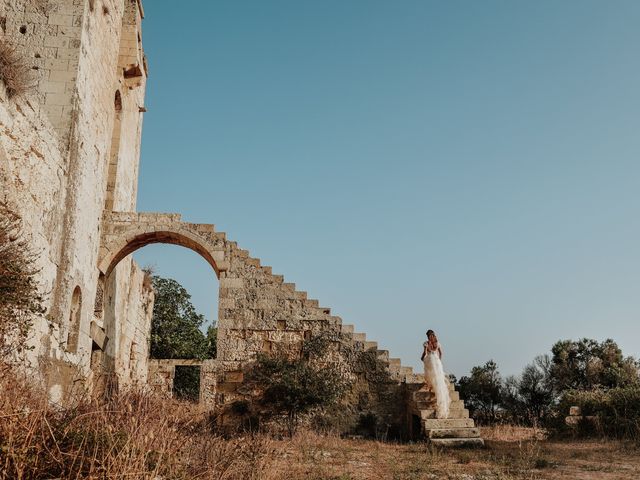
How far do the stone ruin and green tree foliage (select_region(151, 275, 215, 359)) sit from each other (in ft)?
29.1

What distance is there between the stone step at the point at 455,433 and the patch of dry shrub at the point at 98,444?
6914 mm

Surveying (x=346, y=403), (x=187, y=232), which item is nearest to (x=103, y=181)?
(x=187, y=232)

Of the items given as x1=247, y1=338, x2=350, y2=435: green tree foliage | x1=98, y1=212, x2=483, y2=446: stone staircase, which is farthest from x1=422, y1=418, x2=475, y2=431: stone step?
x1=247, y1=338, x2=350, y2=435: green tree foliage

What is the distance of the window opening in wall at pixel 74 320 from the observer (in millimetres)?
12056

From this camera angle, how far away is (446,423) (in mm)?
12164

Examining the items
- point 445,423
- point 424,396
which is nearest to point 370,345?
point 424,396

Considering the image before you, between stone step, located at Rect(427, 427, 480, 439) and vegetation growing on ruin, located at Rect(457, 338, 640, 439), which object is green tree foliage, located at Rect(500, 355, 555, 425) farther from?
stone step, located at Rect(427, 427, 480, 439)

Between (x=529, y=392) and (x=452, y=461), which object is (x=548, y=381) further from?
(x=452, y=461)

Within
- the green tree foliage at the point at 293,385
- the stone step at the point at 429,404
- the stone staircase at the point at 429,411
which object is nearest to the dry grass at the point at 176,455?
the stone staircase at the point at 429,411

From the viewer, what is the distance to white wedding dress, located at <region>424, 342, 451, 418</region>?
12.5m

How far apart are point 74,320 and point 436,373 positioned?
748 centimetres

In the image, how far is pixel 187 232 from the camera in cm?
1493

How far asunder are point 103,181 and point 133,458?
11189 mm

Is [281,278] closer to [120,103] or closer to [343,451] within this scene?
[343,451]
